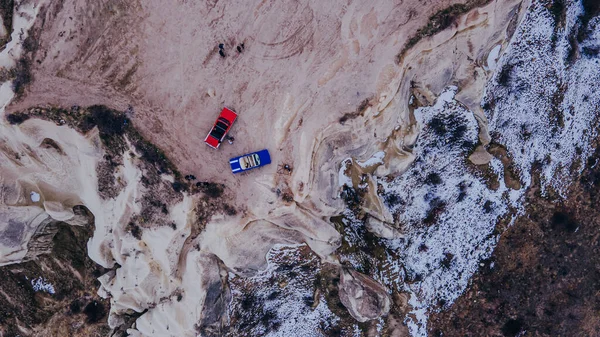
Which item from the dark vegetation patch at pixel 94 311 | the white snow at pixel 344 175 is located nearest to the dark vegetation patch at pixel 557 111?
the white snow at pixel 344 175

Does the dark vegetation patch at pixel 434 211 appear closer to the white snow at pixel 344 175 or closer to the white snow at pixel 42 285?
the white snow at pixel 344 175

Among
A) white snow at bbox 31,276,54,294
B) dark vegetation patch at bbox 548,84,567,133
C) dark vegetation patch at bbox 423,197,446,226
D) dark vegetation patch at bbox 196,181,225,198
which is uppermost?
dark vegetation patch at bbox 196,181,225,198

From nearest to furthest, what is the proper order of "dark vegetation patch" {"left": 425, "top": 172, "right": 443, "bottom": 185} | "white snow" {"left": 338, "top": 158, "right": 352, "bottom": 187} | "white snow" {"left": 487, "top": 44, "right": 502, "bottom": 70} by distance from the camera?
"white snow" {"left": 338, "top": 158, "right": 352, "bottom": 187} → "white snow" {"left": 487, "top": 44, "right": 502, "bottom": 70} → "dark vegetation patch" {"left": 425, "top": 172, "right": 443, "bottom": 185}

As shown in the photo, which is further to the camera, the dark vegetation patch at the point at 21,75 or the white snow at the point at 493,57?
the white snow at the point at 493,57

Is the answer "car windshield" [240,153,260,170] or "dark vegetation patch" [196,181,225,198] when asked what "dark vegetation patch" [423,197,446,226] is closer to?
"car windshield" [240,153,260,170]

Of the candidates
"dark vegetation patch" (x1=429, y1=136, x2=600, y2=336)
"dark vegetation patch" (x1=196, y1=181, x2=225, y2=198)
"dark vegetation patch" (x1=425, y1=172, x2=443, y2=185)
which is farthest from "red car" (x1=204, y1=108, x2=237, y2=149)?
"dark vegetation patch" (x1=429, y1=136, x2=600, y2=336)
